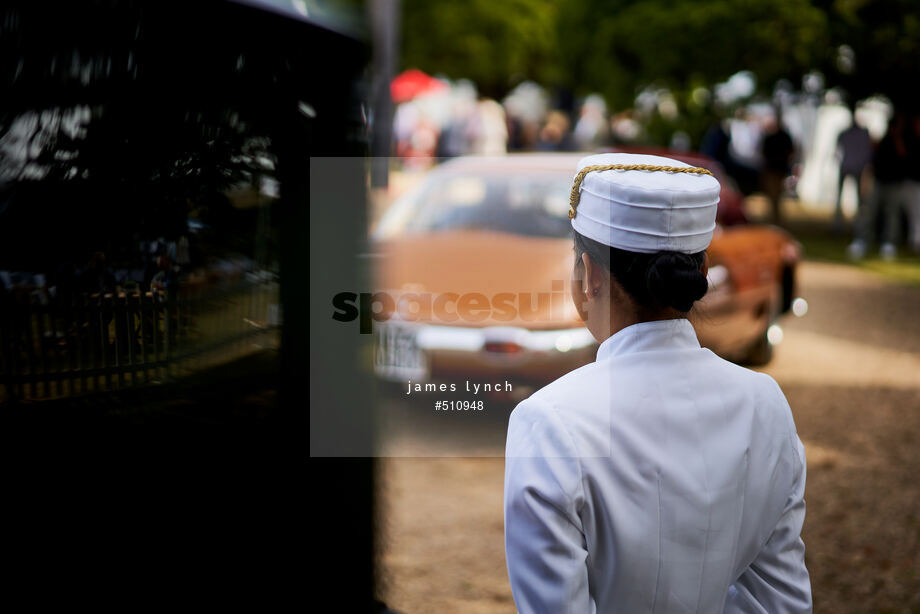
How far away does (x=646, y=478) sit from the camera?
153 centimetres

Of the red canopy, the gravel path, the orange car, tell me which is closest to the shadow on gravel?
the gravel path

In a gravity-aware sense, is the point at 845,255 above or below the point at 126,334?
below

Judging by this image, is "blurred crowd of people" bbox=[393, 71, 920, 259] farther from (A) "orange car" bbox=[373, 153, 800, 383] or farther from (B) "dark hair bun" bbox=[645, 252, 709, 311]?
(B) "dark hair bun" bbox=[645, 252, 709, 311]

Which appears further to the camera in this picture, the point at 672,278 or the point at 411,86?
the point at 411,86

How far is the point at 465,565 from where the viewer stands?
4.52 meters

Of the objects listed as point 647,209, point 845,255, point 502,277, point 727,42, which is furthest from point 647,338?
point 845,255

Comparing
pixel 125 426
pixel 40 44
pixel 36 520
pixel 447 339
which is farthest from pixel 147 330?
pixel 447 339

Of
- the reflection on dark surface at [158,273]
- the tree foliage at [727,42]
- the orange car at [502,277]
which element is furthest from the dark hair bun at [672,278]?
the tree foliage at [727,42]

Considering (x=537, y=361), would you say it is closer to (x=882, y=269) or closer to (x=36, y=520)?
(x=36, y=520)

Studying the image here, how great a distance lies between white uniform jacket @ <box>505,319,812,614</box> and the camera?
4.82 feet

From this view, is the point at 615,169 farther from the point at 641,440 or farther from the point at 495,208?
the point at 495,208

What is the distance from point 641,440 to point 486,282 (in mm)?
4118

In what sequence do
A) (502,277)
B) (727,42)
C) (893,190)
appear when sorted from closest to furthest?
(502,277), (727,42), (893,190)

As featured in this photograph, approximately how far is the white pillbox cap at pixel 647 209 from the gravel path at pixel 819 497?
1015 mm
